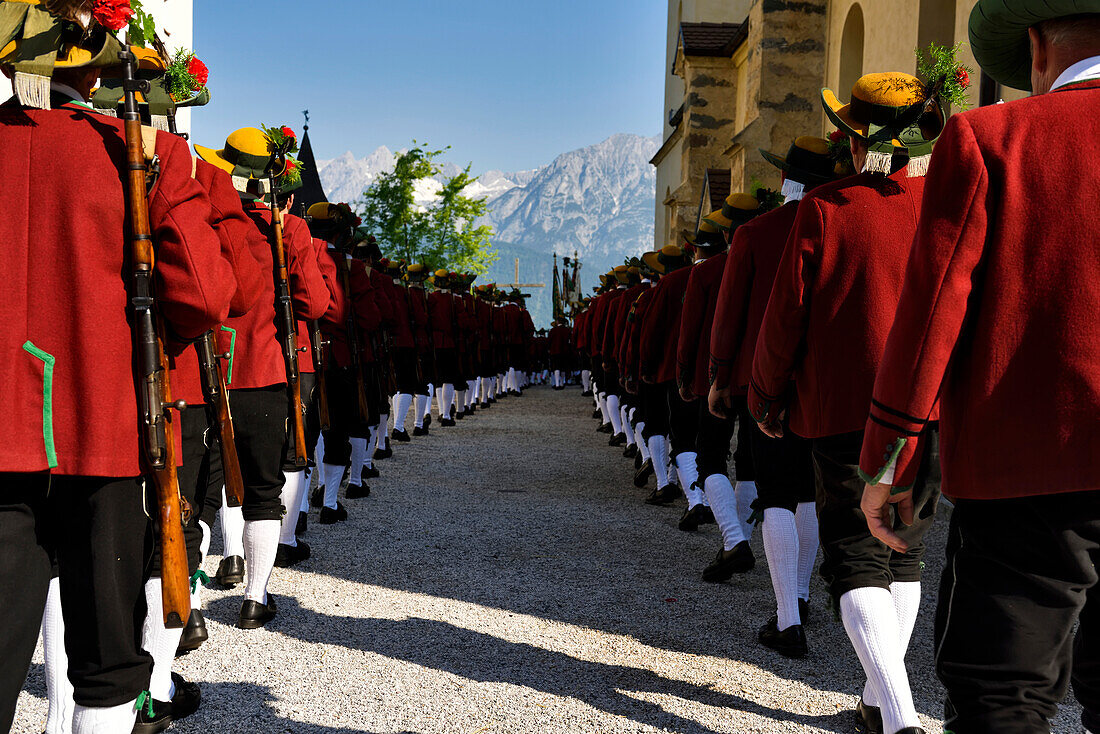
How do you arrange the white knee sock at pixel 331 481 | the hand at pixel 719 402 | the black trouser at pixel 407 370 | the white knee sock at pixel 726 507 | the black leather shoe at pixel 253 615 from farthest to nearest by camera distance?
the black trouser at pixel 407 370
the white knee sock at pixel 331 481
the white knee sock at pixel 726 507
the black leather shoe at pixel 253 615
the hand at pixel 719 402

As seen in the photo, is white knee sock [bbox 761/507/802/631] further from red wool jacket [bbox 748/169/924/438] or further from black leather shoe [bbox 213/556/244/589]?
black leather shoe [bbox 213/556/244/589]

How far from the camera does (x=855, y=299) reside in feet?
10.9

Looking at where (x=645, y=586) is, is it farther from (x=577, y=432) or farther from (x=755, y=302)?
(x=577, y=432)

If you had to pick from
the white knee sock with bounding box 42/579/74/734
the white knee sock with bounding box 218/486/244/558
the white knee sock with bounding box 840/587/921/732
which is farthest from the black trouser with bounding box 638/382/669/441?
the white knee sock with bounding box 42/579/74/734

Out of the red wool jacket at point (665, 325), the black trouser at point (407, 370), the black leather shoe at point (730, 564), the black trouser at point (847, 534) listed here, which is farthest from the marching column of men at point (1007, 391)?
the black trouser at point (407, 370)

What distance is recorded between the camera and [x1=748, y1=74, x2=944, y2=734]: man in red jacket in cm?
319

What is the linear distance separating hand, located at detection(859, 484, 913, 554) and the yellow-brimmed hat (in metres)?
1.55

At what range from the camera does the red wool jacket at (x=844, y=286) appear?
3.28 meters

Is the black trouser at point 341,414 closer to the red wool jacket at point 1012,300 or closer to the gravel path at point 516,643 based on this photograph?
the gravel path at point 516,643

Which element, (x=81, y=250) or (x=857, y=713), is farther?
(x=857, y=713)

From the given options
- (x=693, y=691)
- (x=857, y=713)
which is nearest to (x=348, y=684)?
(x=693, y=691)

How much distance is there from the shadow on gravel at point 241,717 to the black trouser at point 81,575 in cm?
126

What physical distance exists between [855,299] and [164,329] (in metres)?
2.25

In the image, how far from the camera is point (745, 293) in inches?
180
